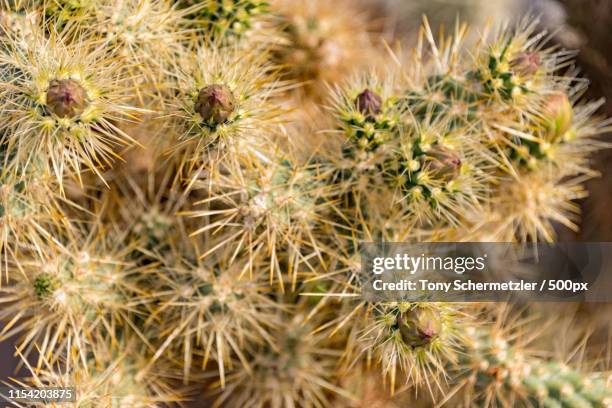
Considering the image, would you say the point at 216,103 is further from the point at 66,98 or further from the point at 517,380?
the point at 517,380

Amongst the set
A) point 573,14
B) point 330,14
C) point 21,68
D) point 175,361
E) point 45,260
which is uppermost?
point 573,14

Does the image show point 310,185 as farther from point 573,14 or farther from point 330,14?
point 573,14

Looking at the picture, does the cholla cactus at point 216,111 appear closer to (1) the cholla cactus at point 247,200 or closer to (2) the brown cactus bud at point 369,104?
(1) the cholla cactus at point 247,200

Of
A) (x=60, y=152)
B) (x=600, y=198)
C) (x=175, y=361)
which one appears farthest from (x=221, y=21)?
(x=600, y=198)
